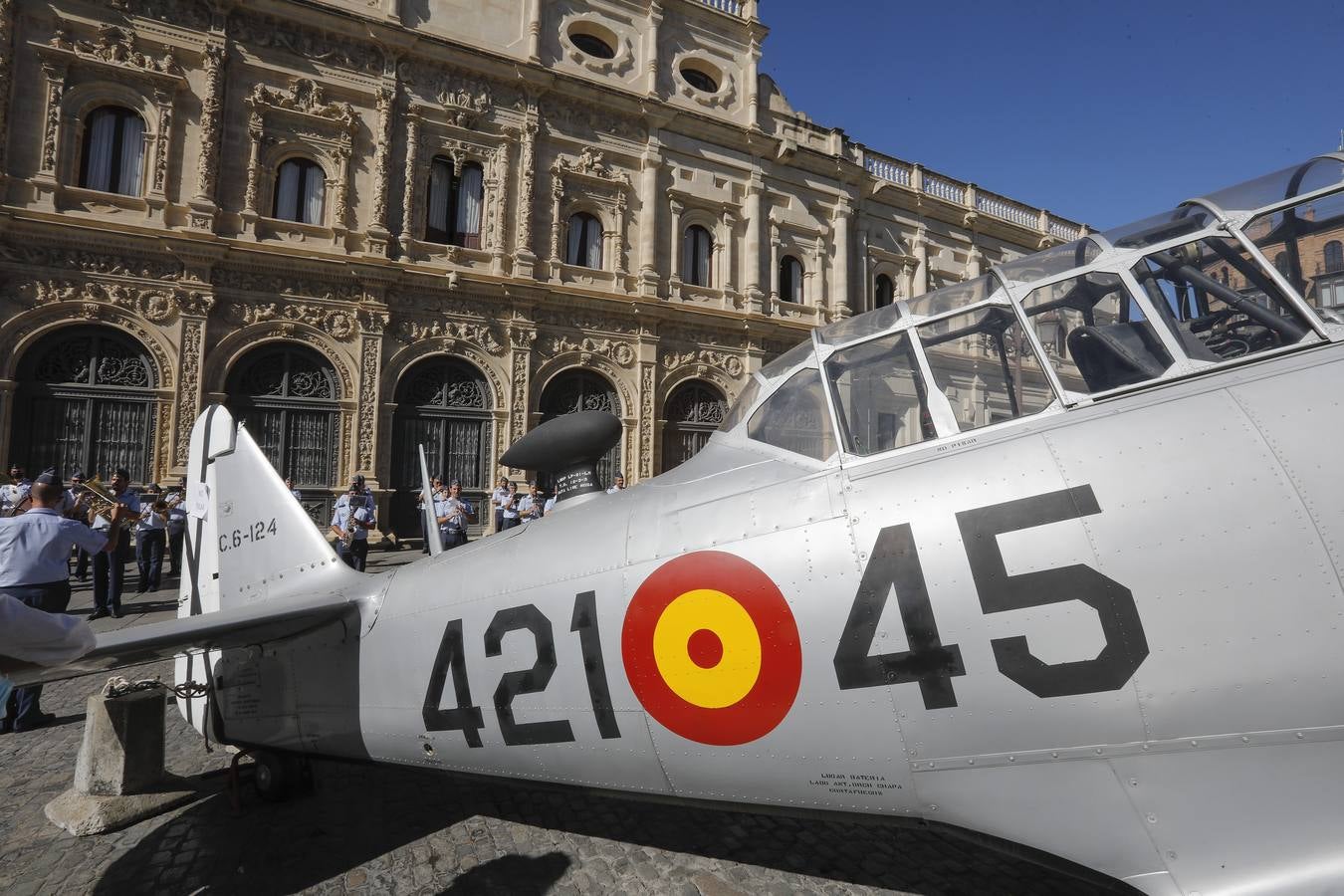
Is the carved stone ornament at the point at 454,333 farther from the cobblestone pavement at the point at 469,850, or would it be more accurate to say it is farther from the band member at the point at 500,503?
the cobblestone pavement at the point at 469,850

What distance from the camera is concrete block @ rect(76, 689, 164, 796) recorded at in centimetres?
380

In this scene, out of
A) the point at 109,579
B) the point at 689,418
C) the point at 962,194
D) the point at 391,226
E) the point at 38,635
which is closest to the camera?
the point at 38,635

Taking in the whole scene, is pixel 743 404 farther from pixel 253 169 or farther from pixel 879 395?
pixel 253 169

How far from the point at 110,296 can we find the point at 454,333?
6.93 m

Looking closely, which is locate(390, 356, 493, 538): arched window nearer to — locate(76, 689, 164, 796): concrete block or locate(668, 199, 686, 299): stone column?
locate(668, 199, 686, 299): stone column

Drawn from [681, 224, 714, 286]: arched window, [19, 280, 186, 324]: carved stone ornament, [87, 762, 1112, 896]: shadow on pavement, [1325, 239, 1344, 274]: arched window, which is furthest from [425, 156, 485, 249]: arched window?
[1325, 239, 1344, 274]: arched window

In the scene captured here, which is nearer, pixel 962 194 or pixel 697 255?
pixel 697 255

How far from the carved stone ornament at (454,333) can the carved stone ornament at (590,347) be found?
51.4 inches

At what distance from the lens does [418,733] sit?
3.29 m

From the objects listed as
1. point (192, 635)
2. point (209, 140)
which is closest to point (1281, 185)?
point (192, 635)

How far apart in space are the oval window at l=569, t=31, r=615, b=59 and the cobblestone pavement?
20107 millimetres

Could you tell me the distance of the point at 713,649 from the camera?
2.59m

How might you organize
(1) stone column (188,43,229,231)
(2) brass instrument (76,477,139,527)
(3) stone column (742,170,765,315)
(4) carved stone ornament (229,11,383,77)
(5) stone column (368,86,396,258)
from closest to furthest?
(2) brass instrument (76,477,139,527) < (1) stone column (188,43,229,231) < (4) carved stone ornament (229,11,383,77) < (5) stone column (368,86,396,258) < (3) stone column (742,170,765,315)

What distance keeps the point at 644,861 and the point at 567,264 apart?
53.2 feet
